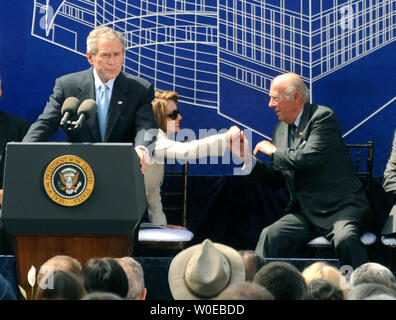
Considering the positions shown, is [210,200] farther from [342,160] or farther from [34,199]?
[34,199]

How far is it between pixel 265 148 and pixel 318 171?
0.40 m

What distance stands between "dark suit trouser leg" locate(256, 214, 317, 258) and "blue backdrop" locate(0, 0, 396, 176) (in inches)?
30.9

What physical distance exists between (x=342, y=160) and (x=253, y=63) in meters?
0.99

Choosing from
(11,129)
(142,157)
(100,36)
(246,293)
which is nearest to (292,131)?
(100,36)

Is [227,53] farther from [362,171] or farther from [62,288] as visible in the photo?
[62,288]

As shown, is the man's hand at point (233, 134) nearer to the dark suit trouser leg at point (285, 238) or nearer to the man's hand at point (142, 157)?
the dark suit trouser leg at point (285, 238)

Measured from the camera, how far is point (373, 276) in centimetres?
292

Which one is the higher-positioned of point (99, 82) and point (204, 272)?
point (99, 82)

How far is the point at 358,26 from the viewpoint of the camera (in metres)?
5.66

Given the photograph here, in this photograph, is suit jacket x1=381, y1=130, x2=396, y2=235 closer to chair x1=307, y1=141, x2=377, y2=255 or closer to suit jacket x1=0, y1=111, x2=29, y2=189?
chair x1=307, y1=141, x2=377, y2=255

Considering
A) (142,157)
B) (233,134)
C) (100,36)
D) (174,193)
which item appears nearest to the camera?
(142,157)

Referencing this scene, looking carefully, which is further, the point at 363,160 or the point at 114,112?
the point at 363,160

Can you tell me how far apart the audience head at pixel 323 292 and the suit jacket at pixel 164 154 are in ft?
8.74
